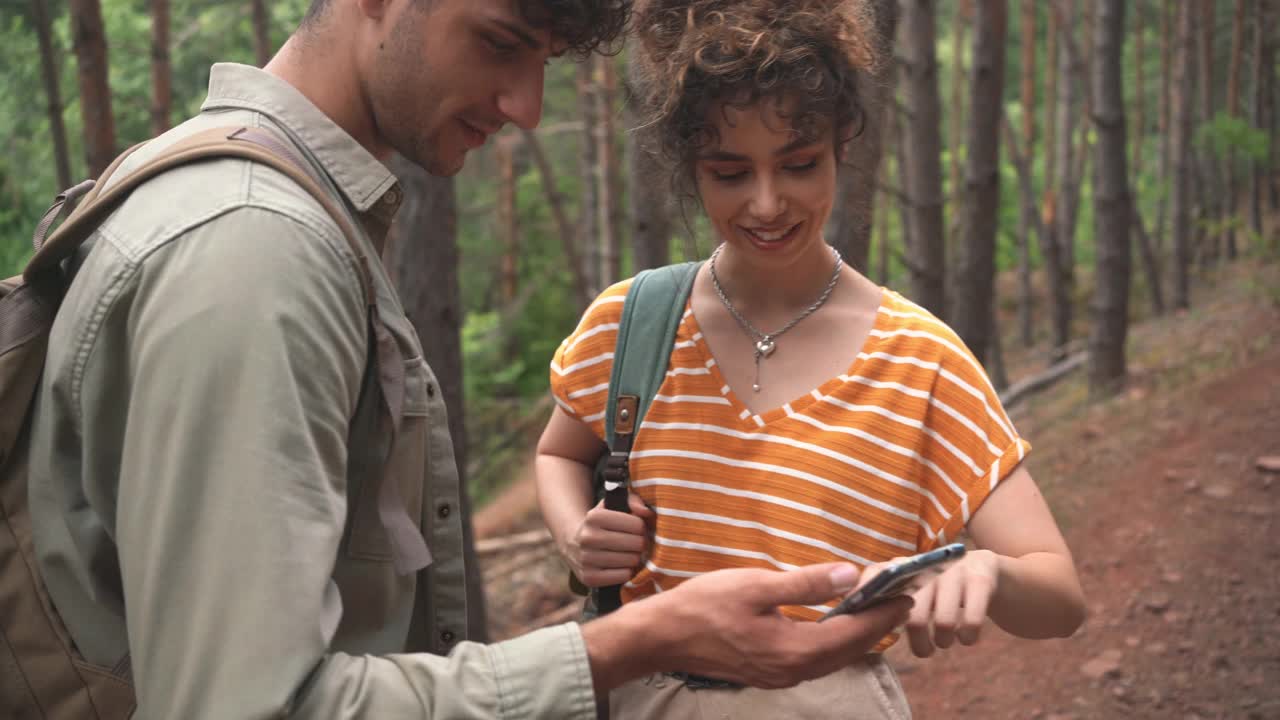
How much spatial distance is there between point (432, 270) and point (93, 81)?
2090 mm

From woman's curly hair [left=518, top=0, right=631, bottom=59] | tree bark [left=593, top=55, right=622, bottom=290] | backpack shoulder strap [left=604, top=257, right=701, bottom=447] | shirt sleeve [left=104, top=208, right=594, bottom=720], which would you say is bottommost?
tree bark [left=593, top=55, right=622, bottom=290]

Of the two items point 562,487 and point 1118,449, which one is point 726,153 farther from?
point 1118,449

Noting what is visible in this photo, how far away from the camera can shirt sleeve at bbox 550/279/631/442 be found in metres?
2.37

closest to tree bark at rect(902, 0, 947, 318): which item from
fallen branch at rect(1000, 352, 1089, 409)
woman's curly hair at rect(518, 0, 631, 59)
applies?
woman's curly hair at rect(518, 0, 631, 59)

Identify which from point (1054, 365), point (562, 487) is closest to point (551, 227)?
point (1054, 365)

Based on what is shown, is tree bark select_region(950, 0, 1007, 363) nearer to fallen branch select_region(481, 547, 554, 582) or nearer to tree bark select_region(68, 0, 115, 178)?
fallen branch select_region(481, 547, 554, 582)

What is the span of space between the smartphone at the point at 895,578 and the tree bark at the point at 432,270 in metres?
3.51

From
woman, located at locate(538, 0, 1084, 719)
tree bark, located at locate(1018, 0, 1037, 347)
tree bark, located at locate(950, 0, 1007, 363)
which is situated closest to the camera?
woman, located at locate(538, 0, 1084, 719)

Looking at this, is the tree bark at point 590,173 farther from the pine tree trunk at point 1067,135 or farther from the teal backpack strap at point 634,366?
the teal backpack strap at point 634,366

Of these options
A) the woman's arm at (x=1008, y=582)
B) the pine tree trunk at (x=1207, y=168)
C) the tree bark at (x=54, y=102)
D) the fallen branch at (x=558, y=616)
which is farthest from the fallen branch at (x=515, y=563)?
the pine tree trunk at (x=1207, y=168)

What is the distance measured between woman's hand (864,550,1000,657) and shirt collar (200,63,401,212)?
0.97 m

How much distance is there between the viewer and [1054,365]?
49.9 ft

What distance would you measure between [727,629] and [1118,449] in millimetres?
7189

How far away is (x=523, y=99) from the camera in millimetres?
1923
